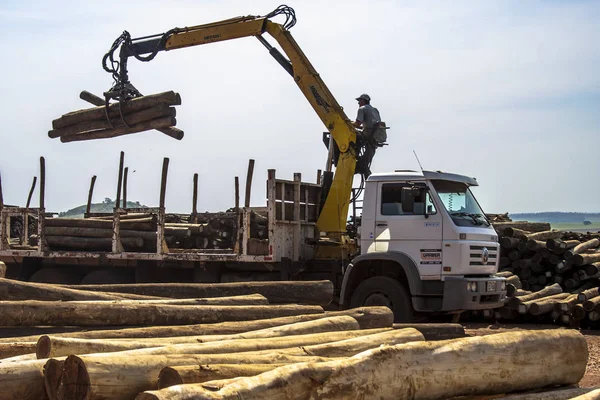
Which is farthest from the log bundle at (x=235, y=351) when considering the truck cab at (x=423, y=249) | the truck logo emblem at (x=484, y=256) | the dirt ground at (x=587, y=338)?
the truck logo emblem at (x=484, y=256)

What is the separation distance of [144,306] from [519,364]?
146 inches

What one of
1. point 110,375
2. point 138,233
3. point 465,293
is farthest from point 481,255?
point 110,375

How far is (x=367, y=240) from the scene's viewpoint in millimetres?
13477

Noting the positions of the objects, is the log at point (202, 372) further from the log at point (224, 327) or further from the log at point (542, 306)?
the log at point (542, 306)

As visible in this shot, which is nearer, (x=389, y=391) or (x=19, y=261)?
(x=389, y=391)

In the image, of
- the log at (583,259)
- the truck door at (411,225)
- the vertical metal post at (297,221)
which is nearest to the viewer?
the truck door at (411,225)

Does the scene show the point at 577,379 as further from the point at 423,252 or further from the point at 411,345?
the point at 423,252

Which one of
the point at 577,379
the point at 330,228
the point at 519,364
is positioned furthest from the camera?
the point at 330,228

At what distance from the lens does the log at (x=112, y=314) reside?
7.94 meters

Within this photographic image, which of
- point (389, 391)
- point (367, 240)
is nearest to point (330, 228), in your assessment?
point (367, 240)

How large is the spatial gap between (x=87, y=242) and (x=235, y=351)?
37.0ft

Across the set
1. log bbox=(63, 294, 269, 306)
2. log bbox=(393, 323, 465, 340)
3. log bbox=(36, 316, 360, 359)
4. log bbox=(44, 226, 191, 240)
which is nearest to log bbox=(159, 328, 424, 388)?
log bbox=(36, 316, 360, 359)

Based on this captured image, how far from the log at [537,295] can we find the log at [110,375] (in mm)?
11076

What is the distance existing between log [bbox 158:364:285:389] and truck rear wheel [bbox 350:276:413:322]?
24.6 ft
